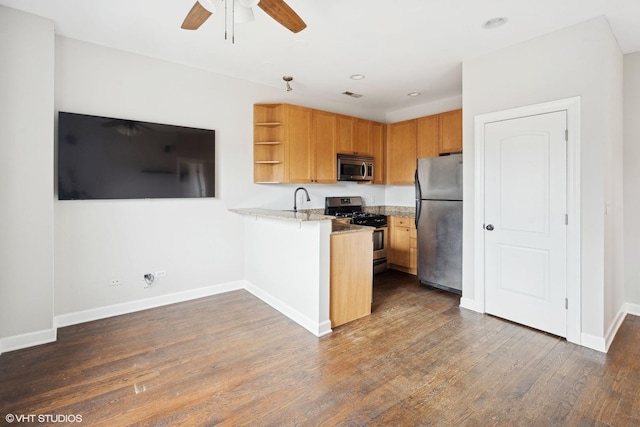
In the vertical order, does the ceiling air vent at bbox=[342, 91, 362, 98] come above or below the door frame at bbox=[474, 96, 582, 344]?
above

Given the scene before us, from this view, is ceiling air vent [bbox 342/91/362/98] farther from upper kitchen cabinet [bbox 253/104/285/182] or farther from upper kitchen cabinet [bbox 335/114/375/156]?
upper kitchen cabinet [bbox 253/104/285/182]

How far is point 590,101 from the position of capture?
2547mm

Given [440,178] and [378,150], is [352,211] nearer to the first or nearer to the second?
[378,150]

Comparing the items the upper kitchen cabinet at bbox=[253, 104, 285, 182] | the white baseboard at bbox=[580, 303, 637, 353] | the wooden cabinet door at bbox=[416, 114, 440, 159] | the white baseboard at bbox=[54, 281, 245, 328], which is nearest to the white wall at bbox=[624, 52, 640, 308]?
the white baseboard at bbox=[580, 303, 637, 353]

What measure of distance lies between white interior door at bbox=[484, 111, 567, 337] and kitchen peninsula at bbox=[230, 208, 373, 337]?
4.41ft

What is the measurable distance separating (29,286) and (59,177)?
0.98 meters

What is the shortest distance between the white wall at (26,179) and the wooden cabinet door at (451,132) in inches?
179

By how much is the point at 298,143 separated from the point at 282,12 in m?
2.30

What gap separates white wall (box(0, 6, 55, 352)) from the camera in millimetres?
2508

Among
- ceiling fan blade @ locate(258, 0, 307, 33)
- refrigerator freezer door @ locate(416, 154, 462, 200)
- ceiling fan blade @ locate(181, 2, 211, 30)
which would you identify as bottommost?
refrigerator freezer door @ locate(416, 154, 462, 200)

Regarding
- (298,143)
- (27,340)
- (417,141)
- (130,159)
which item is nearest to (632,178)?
(417,141)

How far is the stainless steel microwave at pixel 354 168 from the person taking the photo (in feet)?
15.6

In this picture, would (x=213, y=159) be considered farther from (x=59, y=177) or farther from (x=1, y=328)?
(x=1, y=328)

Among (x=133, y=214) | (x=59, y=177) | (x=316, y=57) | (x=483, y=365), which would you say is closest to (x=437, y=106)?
(x=316, y=57)
